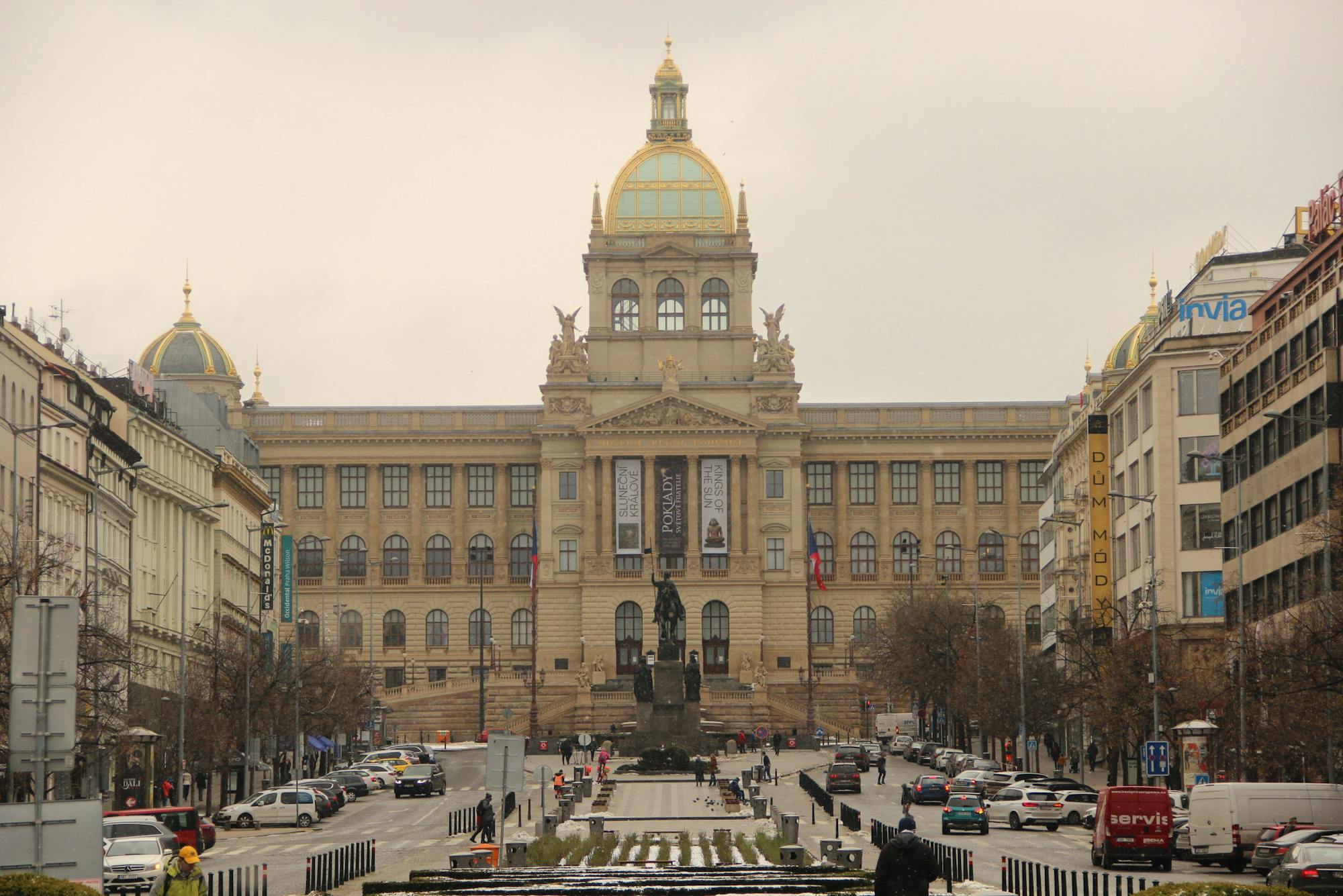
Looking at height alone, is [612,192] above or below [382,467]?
above

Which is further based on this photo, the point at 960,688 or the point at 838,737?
the point at 838,737

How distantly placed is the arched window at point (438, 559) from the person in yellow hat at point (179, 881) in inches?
5391

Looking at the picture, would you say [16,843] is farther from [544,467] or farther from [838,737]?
[544,467]

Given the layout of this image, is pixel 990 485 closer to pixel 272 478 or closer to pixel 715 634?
pixel 715 634

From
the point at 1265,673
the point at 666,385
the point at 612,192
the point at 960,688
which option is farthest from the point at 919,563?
the point at 1265,673

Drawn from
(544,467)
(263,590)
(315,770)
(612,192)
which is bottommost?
(315,770)

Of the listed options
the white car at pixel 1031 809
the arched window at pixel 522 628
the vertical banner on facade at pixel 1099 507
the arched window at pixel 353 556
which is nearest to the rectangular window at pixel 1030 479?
the arched window at pixel 522 628

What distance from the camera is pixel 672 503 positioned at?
6383 inches

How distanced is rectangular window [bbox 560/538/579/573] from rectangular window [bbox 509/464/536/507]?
6.31m

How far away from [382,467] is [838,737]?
4197cm

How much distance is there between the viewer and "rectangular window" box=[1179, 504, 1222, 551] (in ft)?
324

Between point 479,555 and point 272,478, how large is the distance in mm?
15540

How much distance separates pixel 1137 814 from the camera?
172 ft

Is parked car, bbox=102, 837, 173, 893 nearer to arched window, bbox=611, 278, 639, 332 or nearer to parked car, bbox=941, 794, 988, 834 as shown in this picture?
parked car, bbox=941, 794, 988, 834
